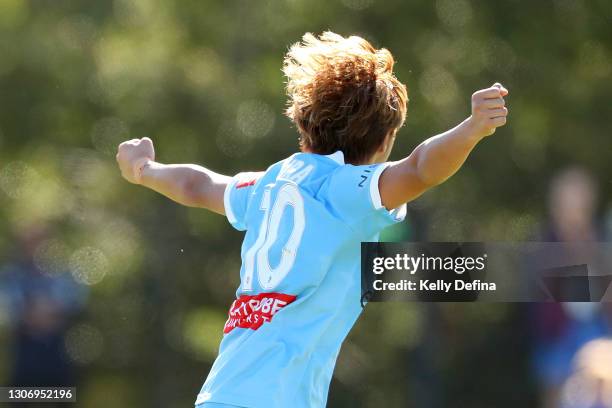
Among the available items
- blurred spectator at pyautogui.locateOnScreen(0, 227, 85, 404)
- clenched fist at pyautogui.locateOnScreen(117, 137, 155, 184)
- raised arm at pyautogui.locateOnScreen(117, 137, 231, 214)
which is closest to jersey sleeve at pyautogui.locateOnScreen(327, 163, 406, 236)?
raised arm at pyautogui.locateOnScreen(117, 137, 231, 214)

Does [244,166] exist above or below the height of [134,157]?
above

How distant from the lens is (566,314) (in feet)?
14.9

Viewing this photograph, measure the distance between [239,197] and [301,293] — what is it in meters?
0.31

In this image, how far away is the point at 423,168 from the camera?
187 cm

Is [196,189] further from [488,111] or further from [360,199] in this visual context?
[488,111]

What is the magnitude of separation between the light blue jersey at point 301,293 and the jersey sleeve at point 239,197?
0.15 meters

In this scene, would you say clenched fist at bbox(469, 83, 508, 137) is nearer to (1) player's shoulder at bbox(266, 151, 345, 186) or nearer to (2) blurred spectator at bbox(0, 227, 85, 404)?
(1) player's shoulder at bbox(266, 151, 345, 186)

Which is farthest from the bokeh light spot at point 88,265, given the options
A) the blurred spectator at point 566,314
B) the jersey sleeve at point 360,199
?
the jersey sleeve at point 360,199

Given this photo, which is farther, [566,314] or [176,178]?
[566,314]

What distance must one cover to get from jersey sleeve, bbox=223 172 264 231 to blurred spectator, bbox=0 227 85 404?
336cm

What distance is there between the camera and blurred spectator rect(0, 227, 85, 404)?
5547 mm

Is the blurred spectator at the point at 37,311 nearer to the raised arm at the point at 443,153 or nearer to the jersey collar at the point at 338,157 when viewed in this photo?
the jersey collar at the point at 338,157

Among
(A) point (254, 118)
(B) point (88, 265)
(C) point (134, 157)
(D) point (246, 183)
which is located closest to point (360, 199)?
(D) point (246, 183)

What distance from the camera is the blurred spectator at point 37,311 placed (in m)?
5.55
